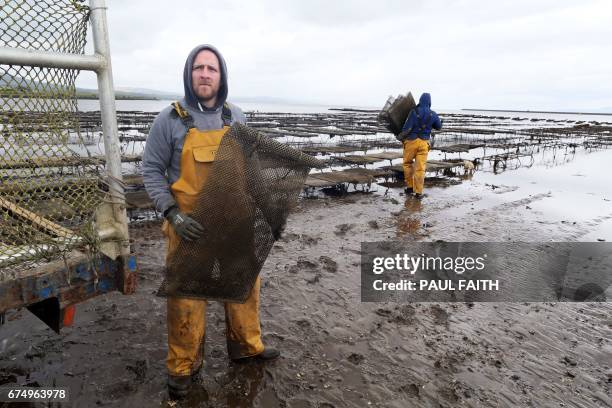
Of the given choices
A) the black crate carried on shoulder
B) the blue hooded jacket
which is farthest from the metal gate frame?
the black crate carried on shoulder

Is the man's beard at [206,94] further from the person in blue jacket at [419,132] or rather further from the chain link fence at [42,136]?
the person in blue jacket at [419,132]

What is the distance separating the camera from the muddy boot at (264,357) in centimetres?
315

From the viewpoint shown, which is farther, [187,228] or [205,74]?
[205,74]

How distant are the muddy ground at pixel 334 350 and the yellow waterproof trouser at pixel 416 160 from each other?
450 cm

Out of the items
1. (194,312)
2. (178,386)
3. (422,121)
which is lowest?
(178,386)

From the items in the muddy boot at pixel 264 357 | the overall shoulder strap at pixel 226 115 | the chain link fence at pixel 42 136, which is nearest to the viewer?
the chain link fence at pixel 42 136

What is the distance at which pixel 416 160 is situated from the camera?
9328 mm

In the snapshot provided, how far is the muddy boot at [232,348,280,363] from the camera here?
124 inches

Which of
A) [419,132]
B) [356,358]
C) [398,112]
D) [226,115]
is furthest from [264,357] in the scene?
[398,112]

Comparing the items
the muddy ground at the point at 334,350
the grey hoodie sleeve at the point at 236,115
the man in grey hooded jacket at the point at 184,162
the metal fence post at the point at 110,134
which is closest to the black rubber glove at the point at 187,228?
the man in grey hooded jacket at the point at 184,162

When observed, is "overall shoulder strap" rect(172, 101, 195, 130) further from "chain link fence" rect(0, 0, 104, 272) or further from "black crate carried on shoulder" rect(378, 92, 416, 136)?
"black crate carried on shoulder" rect(378, 92, 416, 136)

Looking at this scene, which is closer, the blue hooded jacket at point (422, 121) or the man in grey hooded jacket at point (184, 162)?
the man in grey hooded jacket at point (184, 162)

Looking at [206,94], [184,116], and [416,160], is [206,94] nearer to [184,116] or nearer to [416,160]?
[184,116]

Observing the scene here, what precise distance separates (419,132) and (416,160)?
0.69 m
